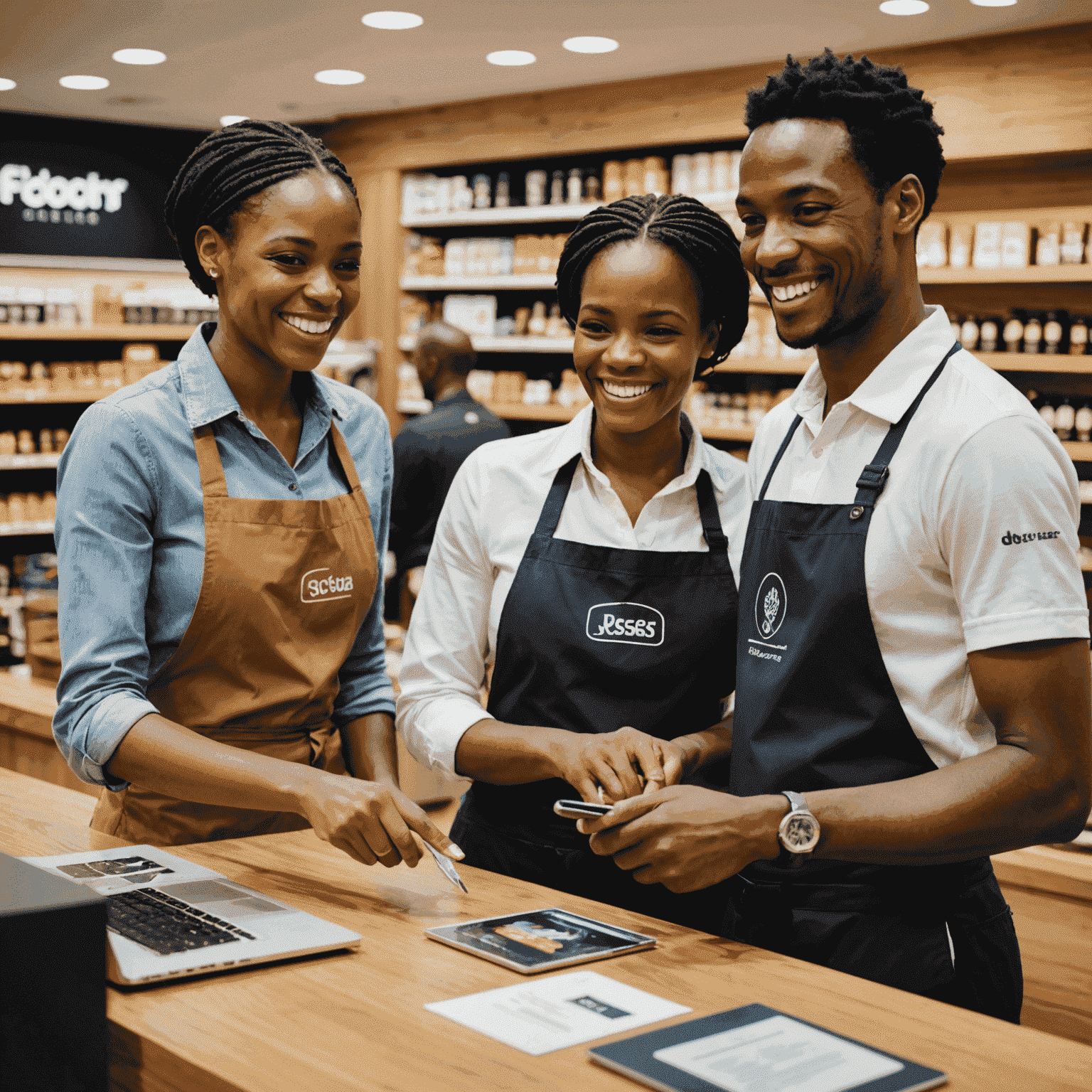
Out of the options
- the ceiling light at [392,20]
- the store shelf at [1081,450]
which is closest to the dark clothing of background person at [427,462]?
A: the ceiling light at [392,20]

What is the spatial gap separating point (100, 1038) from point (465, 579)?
97 centimetres

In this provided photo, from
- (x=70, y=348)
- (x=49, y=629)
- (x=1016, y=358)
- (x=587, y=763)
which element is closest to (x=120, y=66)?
(x=70, y=348)

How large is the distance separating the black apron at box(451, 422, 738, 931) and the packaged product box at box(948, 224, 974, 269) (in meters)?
3.61

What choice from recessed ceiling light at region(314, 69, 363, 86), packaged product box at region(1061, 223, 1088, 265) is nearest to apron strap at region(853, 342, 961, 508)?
packaged product box at region(1061, 223, 1088, 265)

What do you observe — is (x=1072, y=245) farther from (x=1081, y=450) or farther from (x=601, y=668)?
(x=601, y=668)

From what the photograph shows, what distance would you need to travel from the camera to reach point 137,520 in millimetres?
1807

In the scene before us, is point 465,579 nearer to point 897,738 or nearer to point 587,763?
point 587,763

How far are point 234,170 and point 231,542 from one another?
0.54m

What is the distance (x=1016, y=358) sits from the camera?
4980 mm

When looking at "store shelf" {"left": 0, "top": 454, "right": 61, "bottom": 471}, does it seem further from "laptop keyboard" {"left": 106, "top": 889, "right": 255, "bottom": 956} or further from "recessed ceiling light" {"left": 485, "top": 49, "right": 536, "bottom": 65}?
"laptop keyboard" {"left": 106, "top": 889, "right": 255, "bottom": 956}

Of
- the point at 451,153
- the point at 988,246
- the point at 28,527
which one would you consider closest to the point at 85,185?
the point at 28,527

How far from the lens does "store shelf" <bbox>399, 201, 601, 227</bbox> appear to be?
6.62 meters

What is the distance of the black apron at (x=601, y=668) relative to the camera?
191 centimetres

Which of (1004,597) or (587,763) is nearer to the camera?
(1004,597)
